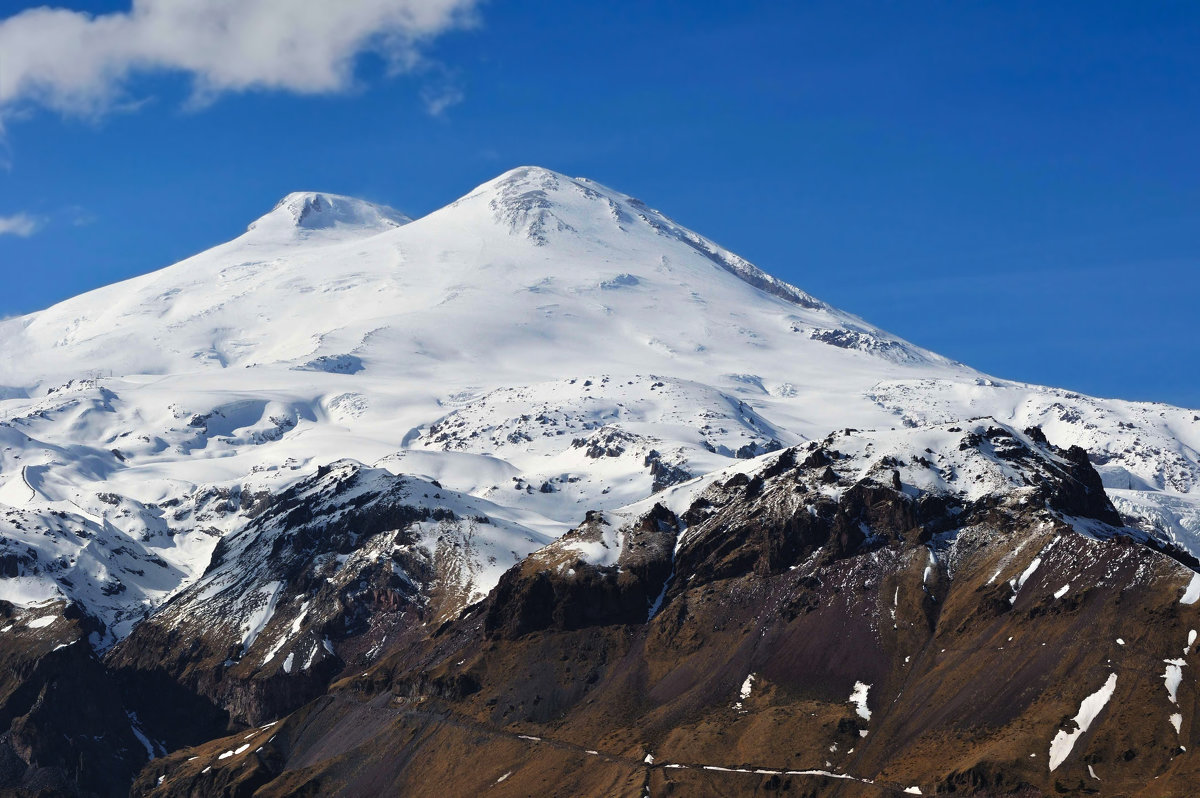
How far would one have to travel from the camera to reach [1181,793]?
643 feet
